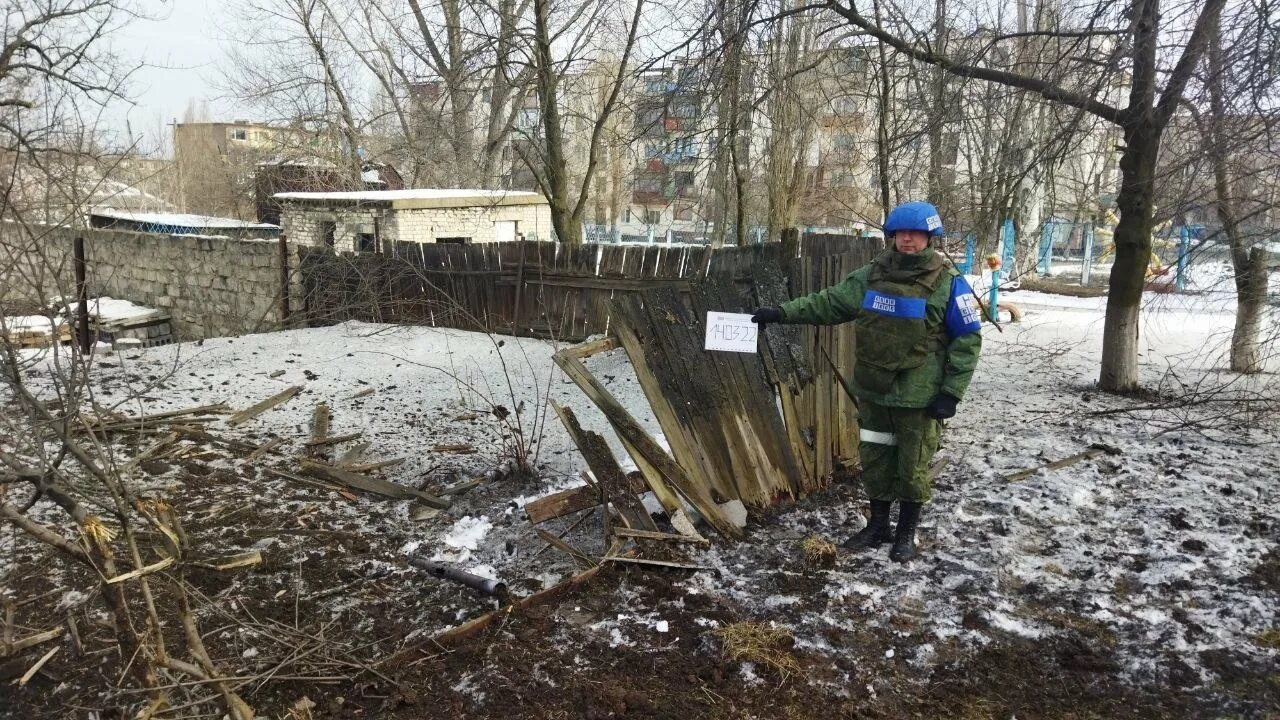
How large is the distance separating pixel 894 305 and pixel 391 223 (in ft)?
36.9

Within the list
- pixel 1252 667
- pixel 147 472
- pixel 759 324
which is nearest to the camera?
pixel 1252 667

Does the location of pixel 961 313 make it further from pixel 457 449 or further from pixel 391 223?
pixel 391 223

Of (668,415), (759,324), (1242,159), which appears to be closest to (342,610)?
(668,415)

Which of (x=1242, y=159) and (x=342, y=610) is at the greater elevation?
(x=1242, y=159)

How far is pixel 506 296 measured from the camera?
1136 centimetres

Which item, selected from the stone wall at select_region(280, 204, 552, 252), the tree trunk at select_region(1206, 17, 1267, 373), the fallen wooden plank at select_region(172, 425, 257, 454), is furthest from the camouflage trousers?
the stone wall at select_region(280, 204, 552, 252)

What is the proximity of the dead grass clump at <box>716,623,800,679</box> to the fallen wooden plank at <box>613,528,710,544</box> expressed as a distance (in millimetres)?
815

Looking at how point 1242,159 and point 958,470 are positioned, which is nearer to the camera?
point 958,470

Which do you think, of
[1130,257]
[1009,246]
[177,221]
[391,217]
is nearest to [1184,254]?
[1130,257]

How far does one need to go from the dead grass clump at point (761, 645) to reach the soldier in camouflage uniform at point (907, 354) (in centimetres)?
104

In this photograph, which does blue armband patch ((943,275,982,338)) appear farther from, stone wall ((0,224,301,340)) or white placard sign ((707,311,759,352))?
stone wall ((0,224,301,340))

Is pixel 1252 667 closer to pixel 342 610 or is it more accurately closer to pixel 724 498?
pixel 724 498

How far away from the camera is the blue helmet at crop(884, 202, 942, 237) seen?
3914 millimetres

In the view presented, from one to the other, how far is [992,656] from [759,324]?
204cm
